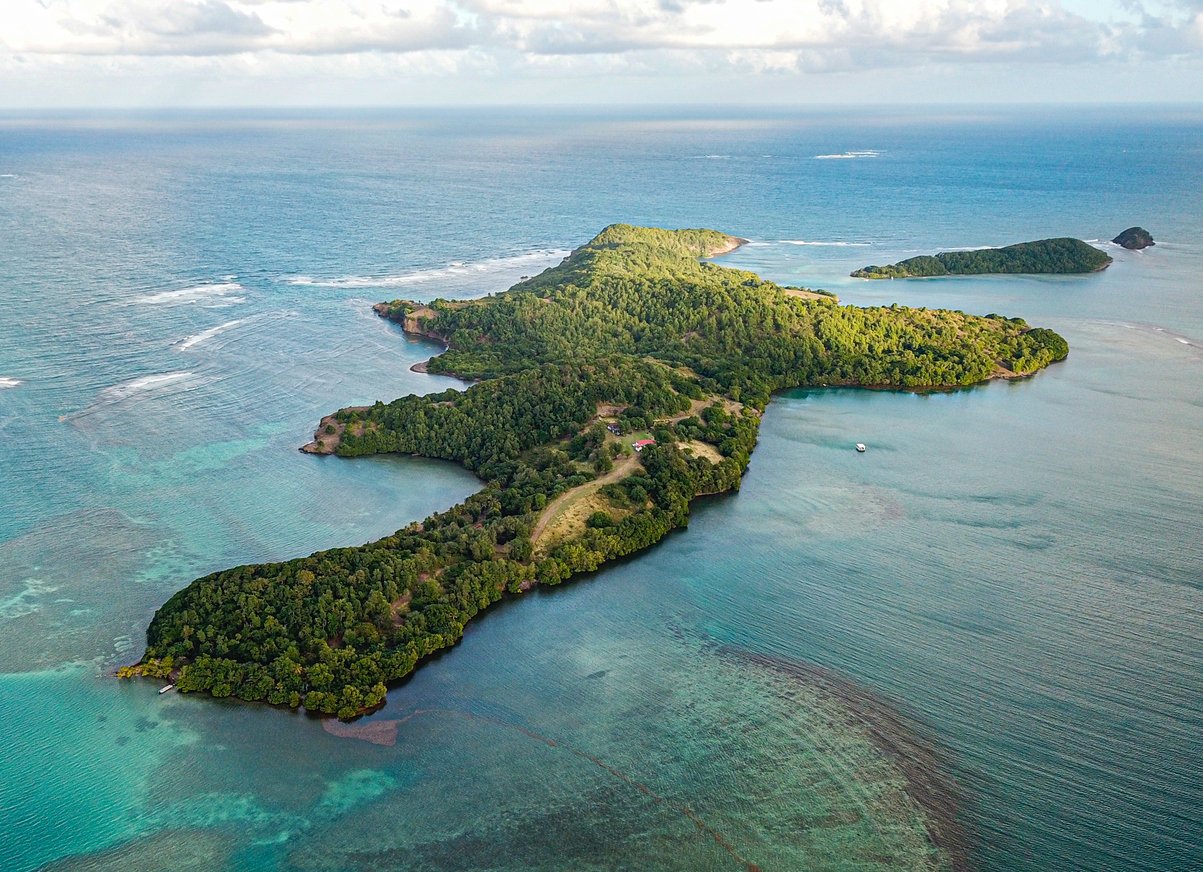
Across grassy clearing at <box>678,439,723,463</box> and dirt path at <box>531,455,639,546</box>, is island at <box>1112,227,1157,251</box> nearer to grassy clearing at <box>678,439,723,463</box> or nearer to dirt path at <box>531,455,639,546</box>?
grassy clearing at <box>678,439,723,463</box>

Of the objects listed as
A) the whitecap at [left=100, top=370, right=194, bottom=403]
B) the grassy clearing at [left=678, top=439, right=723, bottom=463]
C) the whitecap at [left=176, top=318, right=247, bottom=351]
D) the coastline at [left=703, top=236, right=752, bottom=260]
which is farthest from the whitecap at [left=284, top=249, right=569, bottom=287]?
the grassy clearing at [left=678, top=439, right=723, bottom=463]

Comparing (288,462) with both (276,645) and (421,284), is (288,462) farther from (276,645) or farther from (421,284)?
(421,284)

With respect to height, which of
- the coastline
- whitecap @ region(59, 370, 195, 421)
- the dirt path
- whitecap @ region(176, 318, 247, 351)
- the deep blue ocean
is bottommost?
the deep blue ocean

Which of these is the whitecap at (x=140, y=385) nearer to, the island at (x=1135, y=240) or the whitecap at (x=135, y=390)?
the whitecap at (x=135, y=390)

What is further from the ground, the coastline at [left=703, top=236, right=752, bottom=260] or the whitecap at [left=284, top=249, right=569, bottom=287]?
the coastline at [left=703, top=236, right=752, bottom=260]

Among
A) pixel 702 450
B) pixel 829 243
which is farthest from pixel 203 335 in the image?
pixel 829 243

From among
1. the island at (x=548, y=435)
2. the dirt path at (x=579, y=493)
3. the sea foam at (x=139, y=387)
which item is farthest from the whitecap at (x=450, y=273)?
the dirt path at (x=579, y=493)
